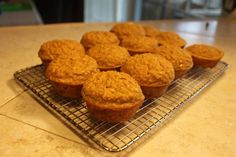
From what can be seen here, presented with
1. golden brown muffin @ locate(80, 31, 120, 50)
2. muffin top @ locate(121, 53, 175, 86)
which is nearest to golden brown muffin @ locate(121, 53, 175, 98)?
muffin top @ locate(121, 53, 175, 86)

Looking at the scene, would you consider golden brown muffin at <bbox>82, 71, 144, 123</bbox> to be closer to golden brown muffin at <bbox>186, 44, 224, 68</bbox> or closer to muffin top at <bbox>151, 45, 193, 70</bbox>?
muffin top at <bbox>151, 45, 193, 70</bbox>

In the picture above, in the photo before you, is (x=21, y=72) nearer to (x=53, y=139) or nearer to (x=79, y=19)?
(x=53, y=139)

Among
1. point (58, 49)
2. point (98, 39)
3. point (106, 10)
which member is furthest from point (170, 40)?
point (106, 10)

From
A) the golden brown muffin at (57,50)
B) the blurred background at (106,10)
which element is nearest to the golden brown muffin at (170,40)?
the golden brown muffin at (57,50)

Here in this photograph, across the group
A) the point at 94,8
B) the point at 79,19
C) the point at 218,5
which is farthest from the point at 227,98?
the point at 94,8

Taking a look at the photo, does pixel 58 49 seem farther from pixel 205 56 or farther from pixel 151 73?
pixel 205 56

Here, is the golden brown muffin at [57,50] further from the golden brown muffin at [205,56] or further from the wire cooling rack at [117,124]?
the golden brown muffin at [205,56]
